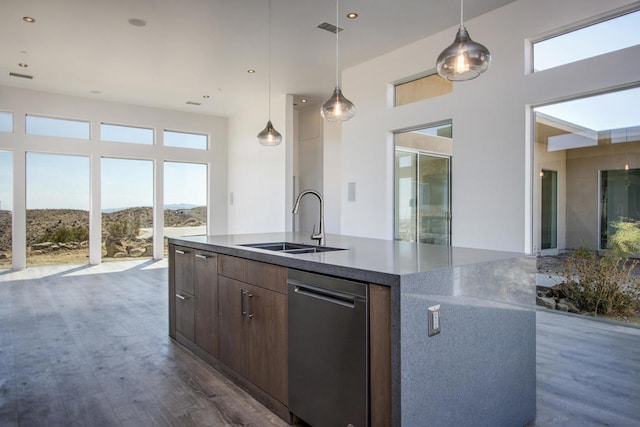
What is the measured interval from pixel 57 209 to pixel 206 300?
6651 mm

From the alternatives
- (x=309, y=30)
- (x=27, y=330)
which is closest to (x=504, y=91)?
(x=309, y=30)

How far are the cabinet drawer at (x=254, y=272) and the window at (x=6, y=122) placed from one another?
7120 millimetres

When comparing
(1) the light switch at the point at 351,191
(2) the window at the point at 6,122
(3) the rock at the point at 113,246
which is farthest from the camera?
(3) the rock at the point at 113,246

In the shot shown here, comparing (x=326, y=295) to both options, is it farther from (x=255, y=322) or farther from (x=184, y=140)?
(x=184, y=140)

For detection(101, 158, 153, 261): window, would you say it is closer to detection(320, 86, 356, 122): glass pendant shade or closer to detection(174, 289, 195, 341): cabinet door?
detection(174, 289, 195, 341): cabinet door

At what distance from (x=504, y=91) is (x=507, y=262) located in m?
3.15

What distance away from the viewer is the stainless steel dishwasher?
160cm

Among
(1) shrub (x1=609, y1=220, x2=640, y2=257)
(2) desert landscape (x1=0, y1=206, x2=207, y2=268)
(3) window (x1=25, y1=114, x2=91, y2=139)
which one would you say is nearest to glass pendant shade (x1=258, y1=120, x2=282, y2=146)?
(1) shrub (x1=609, y1=220, x2=640, y2=257)

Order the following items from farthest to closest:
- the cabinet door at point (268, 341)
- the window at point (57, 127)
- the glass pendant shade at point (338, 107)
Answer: the window at point (57, 127)
the glass pendant shade at point (338, 107)
the cabinet door at point (268, 341)

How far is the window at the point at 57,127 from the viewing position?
7.54 metres

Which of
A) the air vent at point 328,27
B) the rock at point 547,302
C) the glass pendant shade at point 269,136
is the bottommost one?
the rock at point 547,302

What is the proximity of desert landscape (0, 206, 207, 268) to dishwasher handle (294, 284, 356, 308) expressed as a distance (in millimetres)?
7716

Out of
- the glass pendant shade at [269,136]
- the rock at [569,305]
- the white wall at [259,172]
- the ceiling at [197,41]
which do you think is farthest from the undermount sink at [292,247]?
the white wall at [259,172]

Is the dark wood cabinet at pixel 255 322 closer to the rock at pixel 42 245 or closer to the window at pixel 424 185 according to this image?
the window at pixel 424 185
